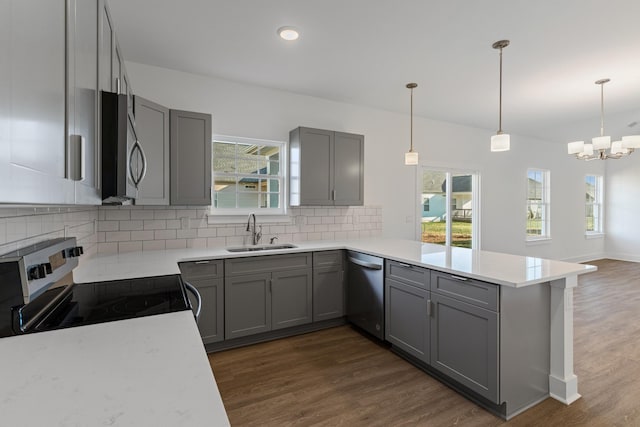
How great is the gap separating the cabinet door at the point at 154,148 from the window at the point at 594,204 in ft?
29.2

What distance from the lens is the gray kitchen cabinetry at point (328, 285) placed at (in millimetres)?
3229

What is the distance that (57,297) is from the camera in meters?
1.39

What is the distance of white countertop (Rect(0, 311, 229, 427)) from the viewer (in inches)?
24.5

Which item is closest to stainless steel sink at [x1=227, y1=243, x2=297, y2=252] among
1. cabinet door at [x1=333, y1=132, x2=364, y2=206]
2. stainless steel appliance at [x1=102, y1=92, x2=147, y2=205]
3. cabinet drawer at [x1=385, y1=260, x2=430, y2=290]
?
cabinet door at [x1=333, y1=132, x2=364, y2=206]

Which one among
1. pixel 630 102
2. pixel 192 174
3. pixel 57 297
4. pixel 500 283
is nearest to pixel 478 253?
pixel 500 283

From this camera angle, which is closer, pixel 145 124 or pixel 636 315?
pixel 145 124

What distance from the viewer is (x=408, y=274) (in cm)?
257

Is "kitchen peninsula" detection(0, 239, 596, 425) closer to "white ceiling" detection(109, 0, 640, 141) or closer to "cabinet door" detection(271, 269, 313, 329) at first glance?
"cabinet door" detection(271, 269, 313, 329)

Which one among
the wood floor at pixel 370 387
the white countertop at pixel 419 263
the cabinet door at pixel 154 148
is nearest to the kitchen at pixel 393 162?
the white countertop at pixel 419 263

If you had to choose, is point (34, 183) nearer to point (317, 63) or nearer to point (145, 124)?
point (145, 124)

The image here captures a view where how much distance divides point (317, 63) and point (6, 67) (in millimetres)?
2941

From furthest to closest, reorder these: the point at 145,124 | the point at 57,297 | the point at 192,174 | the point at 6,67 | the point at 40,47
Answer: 1. the point at 192,174
2. the point at 145,124
3. the point at 57,297
4. the point at 40,47
5. the point at 6,67

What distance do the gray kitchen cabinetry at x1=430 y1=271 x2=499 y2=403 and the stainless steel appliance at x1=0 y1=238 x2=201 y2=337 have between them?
5.60 ft

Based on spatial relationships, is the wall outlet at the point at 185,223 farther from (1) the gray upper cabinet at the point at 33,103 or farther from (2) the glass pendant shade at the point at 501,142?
(2) the glass pendant shade at the point at 501,142
